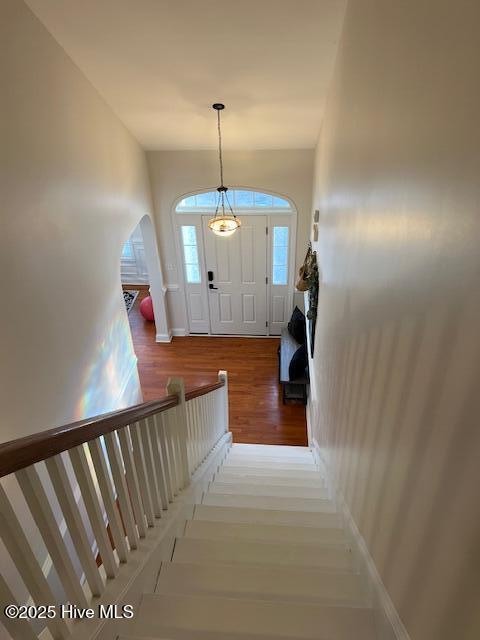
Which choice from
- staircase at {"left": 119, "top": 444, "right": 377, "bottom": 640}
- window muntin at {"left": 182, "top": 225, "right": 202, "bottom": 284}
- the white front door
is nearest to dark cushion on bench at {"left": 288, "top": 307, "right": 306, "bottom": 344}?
the white front door

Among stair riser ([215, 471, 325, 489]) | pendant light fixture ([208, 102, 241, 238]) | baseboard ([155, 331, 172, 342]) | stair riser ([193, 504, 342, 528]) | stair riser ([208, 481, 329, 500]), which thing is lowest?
baseboard ([155, 331, 172, 342])

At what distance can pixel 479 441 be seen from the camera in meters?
0.66

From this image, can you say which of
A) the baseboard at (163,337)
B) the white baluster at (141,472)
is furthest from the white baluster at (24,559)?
the baseboard at (163,337)

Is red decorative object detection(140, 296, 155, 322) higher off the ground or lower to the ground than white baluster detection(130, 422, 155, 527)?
lower

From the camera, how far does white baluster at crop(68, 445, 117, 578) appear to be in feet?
3.33

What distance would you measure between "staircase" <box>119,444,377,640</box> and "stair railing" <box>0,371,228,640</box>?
222mm

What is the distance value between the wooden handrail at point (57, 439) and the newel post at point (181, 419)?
434mm

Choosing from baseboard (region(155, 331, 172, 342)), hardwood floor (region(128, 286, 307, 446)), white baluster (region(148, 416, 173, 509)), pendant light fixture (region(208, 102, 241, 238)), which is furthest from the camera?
baseboard (region(155, 331, 172, 342))

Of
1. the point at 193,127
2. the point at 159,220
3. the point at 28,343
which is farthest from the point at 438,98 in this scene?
the point at 159,220

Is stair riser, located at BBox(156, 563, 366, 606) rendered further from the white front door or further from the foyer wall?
the white front door

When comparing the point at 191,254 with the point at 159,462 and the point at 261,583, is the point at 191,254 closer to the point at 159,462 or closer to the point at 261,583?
the point at 159,462

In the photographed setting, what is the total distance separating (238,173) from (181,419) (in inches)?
163

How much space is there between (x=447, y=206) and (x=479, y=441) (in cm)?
49

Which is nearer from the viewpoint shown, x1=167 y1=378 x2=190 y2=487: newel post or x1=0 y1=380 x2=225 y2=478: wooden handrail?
x1=0 y1=380 x2=225 y2=478: wooden handrail
